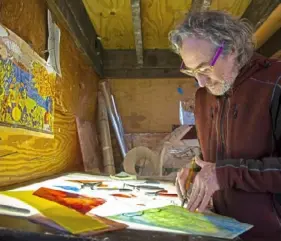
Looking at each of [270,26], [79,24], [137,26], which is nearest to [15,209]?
[79,24]

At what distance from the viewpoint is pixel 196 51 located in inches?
43.2

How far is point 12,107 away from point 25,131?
0.16 meters

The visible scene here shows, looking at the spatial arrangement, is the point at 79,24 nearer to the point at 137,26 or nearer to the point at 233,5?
the point at 137,26

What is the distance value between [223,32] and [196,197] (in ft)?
1.79

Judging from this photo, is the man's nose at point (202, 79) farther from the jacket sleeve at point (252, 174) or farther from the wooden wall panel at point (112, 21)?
the wooden wall panel at point (112, 21)

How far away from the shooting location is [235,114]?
41.9 inches

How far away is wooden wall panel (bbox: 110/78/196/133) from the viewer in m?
3.39

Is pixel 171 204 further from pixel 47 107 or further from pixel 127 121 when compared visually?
pixel 127 121

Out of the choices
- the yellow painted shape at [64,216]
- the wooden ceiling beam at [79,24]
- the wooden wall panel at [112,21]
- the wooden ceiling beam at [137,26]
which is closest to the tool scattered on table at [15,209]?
the yellow painted shape at [64,216]

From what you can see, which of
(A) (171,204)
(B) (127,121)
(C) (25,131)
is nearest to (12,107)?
(C) (25,131)

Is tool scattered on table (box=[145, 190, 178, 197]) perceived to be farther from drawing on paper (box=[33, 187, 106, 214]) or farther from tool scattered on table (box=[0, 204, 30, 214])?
tool scattered on table (box=[0, 204, 30, 214])

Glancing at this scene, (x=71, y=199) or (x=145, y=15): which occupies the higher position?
(x=145, y=15)

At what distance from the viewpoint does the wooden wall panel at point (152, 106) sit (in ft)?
11.1

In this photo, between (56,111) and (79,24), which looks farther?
(79,24)
